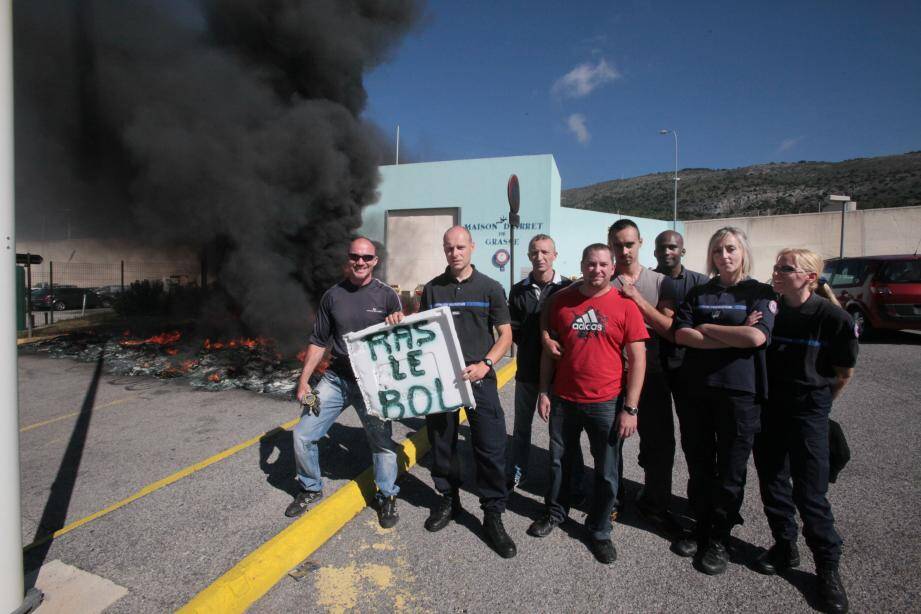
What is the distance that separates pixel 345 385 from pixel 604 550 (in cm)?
178

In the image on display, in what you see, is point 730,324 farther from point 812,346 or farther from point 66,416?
point 66,416

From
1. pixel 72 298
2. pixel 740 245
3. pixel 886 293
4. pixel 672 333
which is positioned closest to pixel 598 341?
pixel 672 333

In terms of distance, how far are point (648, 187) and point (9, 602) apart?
326 feet

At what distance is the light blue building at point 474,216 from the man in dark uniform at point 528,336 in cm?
1038

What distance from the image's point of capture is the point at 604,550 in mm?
2555

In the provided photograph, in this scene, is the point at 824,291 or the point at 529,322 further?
the point at 529,322

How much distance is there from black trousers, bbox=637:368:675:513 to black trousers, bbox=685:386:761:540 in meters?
0.24

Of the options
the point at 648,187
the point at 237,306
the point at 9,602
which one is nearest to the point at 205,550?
the point at 9,602

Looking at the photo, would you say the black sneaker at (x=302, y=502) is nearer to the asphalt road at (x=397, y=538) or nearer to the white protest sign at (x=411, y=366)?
the asphalt road at (x=397, y=538)

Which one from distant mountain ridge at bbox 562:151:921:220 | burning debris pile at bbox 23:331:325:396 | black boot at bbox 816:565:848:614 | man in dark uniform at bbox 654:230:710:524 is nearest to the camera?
black boot at bbox 816:565:848:614

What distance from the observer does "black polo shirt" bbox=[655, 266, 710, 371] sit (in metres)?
2.79

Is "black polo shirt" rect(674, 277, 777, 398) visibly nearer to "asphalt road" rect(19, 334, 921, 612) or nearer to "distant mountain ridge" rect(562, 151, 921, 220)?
"asphalt road" rect(19, 334, 921, 612)

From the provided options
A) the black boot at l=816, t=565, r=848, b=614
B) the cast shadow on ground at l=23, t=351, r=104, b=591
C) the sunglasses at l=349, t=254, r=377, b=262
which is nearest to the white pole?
the cast shadow on ground at l=23, t=351, r=104, b=591

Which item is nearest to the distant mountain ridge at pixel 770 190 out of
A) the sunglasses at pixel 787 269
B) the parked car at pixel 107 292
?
the parked car at pixel 107 292
